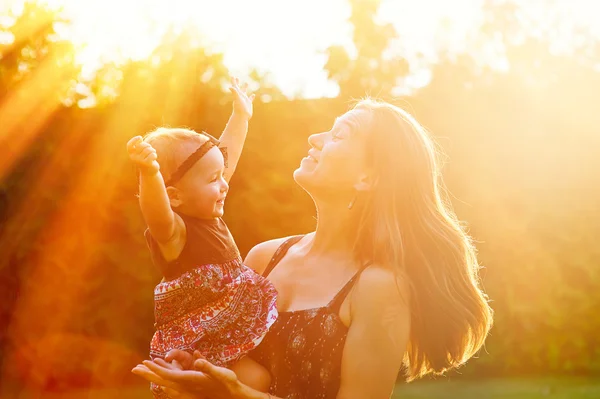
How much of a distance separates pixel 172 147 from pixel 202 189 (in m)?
0.19

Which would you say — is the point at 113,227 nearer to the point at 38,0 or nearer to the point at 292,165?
the point at 292,165

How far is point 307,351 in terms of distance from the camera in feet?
10.4

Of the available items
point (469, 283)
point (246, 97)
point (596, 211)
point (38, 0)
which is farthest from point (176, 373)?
point (38, 0)

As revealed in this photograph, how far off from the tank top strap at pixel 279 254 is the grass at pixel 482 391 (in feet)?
17.0

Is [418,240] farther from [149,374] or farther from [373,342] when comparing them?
[149,374]

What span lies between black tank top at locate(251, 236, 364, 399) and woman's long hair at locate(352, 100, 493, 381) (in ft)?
0.69

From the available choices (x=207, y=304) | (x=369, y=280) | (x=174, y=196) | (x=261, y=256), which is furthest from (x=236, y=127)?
(x=369, y=280)

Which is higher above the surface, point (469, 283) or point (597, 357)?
point (469, 283)

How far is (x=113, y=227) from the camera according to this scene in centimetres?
823

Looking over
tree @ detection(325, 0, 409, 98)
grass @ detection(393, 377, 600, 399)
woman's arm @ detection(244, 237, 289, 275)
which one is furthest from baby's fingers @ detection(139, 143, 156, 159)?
grass @ detection(393, 377, 600, 399)

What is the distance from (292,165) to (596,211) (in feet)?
9.52

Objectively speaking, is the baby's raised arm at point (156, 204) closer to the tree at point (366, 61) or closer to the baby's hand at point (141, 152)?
the baby's hand at point (141, 152)

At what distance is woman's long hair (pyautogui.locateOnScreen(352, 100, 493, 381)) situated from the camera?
327cm

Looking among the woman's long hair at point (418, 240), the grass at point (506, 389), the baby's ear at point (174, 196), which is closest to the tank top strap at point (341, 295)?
the woman's long hair at point (418, 240)
